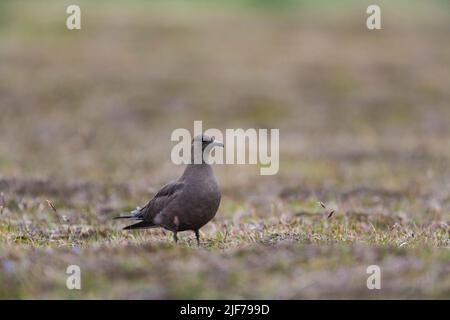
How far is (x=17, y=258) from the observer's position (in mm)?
8219

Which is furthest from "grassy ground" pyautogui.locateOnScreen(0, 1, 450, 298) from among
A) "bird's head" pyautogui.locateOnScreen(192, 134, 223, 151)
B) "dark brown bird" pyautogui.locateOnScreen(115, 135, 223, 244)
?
"bird's head" pyautogui.locateOnScreen(192, 134, 223, 151)

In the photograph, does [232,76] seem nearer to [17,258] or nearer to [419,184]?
[419,184]

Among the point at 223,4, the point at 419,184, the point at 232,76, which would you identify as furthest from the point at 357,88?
Answer: the point at 223,4

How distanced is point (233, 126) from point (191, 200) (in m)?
16.5

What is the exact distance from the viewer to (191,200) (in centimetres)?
945

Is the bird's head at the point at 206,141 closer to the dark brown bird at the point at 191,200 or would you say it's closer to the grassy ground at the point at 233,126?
the dark brown bird at the point at 191,200

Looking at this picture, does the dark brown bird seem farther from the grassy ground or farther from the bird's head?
the grassy ground

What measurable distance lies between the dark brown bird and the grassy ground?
0.36 meters

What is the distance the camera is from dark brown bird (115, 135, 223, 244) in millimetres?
9430

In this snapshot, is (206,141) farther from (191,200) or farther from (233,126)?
(233,126)

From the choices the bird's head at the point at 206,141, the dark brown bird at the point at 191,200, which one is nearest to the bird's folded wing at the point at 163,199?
the dark brown bird at the point at 191,200

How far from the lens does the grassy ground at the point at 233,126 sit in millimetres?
8023

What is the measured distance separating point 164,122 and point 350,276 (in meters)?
19.0

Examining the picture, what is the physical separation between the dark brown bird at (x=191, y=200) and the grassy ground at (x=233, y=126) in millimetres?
359
